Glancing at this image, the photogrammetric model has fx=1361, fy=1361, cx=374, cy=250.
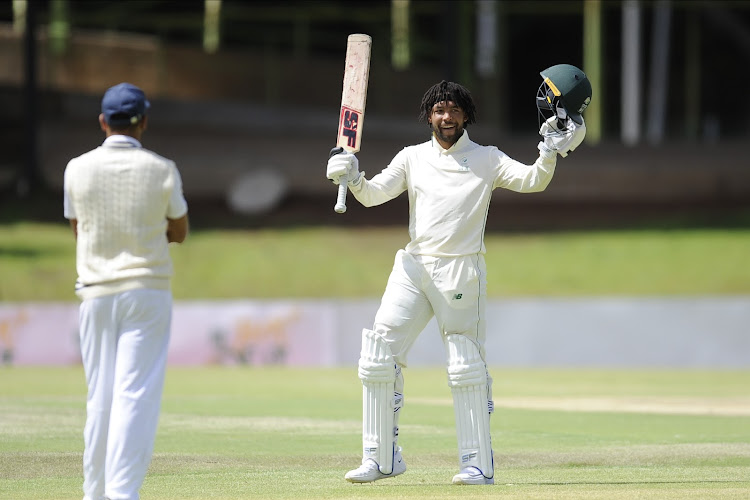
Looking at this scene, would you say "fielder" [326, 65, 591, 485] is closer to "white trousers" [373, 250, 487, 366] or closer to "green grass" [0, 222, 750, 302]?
"white trousers" [373, 250, 487, 366]

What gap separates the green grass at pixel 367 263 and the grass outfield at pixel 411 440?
6.74 meters

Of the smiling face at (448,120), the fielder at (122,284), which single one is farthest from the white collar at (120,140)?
the smiling face at (448,120)

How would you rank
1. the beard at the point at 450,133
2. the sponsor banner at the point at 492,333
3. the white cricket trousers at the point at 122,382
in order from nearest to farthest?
the white cricket trousers at the point at 122,382, the beard at the point at 450,133, the sponsor banner at the point at 492,333

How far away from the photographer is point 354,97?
741 centimetres

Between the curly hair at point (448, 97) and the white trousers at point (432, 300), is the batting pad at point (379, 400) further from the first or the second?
the curly hair at point (448, 97)

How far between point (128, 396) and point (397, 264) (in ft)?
6.59

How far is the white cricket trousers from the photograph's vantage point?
18.5 feet

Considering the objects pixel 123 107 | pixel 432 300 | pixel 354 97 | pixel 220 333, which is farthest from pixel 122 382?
pixel 220 333

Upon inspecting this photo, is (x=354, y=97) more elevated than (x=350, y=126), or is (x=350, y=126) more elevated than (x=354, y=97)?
(x=354, y=97)

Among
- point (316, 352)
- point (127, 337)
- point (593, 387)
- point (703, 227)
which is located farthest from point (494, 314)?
point (127, 337)

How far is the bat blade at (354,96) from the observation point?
729 cm

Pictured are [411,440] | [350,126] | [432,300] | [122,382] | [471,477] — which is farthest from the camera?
[411,440]

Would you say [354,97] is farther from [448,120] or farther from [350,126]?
[448,120]

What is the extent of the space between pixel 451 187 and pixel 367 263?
17.3 meters
